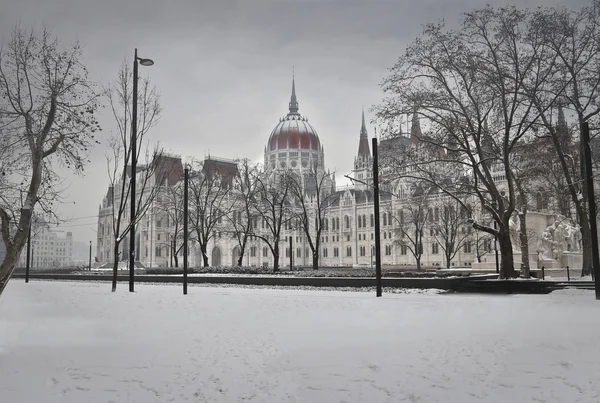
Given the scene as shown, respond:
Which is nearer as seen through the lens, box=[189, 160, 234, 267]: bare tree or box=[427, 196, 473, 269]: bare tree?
box=[189, 160, 234, 267]: bare tree

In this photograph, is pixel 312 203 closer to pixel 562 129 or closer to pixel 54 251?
pixel 54 251

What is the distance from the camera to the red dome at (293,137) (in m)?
141

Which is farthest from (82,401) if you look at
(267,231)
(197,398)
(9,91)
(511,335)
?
(267,231)

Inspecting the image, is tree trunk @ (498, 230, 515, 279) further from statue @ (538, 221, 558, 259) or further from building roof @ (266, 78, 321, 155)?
building roof @ (266, 78, 321, 155)

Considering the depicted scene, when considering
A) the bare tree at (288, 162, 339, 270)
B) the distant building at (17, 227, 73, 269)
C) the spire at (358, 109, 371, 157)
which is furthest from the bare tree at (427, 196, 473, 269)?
the distant building at (17, 227, 73, 269)

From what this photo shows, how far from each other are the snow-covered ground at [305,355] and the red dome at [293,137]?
128 metres

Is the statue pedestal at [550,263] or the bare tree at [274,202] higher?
the bare tree at [274,202]

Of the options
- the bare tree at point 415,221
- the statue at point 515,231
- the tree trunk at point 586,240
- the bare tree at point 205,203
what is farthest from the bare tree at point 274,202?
the tree trunk at point 586,240

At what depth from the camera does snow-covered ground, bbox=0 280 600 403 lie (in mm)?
7578

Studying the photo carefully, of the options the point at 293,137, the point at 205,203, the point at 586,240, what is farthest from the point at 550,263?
the point at 293,137

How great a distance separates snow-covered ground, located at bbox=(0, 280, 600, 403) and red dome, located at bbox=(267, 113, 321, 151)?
128m

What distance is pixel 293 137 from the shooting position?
14162 cm

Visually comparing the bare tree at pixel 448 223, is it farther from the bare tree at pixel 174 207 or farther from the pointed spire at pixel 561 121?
the bare tree at pixel 174 207

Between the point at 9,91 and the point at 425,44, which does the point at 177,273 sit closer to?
the point at 425,44
